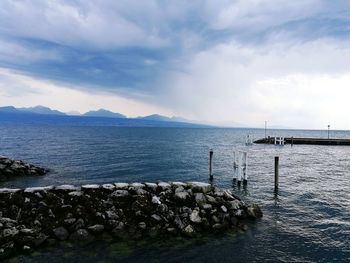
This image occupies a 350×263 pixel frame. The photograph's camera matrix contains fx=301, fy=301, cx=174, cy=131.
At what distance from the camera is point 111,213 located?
50.0 ft

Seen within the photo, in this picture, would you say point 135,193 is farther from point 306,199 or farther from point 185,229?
point 306,199

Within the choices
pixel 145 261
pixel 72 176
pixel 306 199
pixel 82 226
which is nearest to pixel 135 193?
pixel 82 226

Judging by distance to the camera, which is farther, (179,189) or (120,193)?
(179,189)

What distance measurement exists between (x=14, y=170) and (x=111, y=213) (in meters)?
22.2

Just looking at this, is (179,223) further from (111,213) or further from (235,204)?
(235,204)

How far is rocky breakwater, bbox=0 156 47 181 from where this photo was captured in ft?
103

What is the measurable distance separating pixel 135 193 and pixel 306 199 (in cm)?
1454

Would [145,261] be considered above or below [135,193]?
below

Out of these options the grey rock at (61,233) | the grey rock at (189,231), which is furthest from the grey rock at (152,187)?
the grey rock at (61,233)

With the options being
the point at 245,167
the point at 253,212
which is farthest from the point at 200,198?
the point at 245,167

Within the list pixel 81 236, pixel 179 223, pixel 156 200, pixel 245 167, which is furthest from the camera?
pixel 245 167

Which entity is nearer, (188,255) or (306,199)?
(188,255)

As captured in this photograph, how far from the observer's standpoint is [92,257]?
12.6m

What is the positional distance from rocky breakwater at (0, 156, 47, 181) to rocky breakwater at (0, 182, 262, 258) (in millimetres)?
18123
